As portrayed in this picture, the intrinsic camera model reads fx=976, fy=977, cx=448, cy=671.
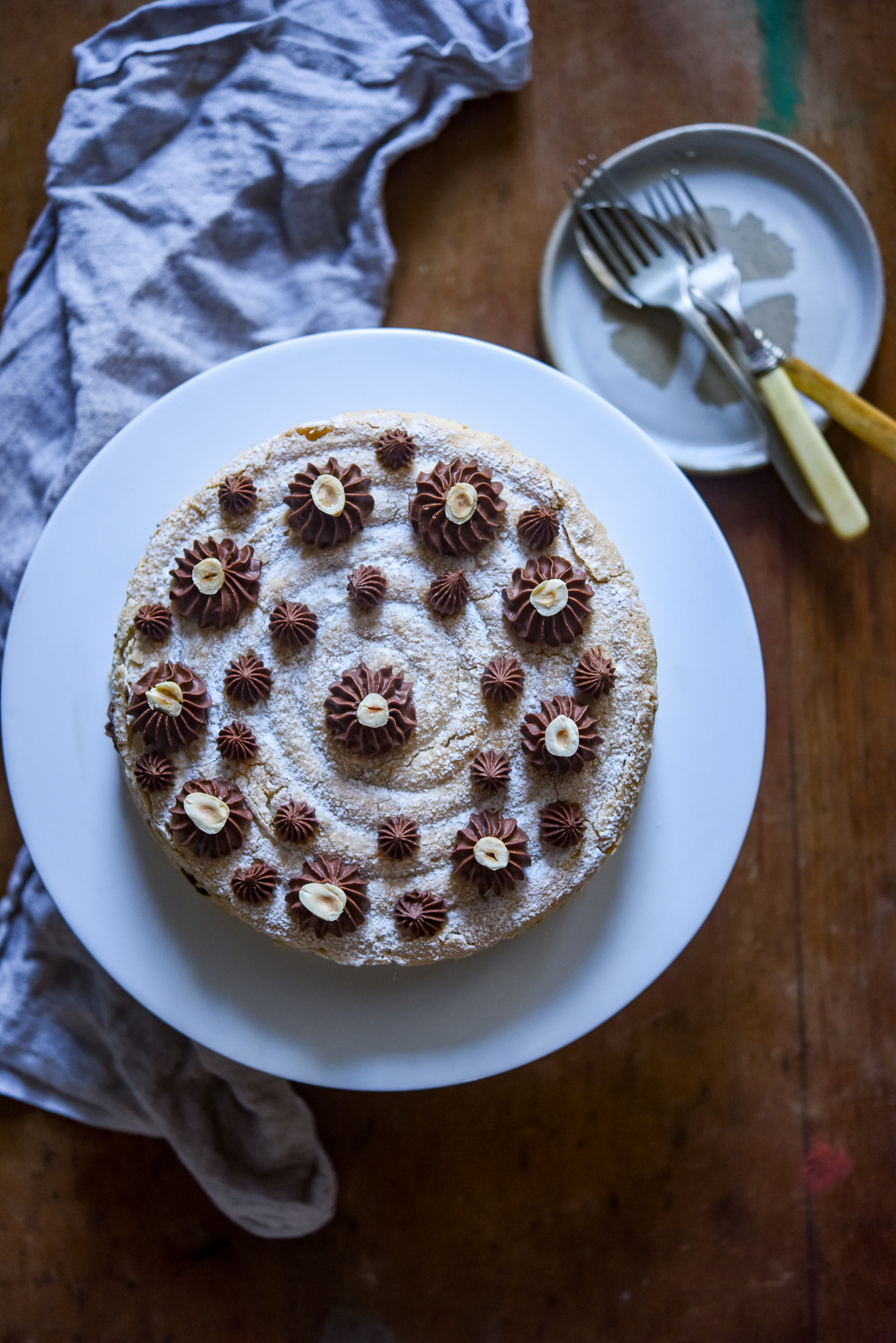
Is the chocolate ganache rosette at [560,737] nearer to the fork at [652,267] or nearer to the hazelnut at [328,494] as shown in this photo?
the hazelnut at [328,494]

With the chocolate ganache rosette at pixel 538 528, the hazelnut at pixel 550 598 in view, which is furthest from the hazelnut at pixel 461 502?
the hazelnut at pixel 550 598

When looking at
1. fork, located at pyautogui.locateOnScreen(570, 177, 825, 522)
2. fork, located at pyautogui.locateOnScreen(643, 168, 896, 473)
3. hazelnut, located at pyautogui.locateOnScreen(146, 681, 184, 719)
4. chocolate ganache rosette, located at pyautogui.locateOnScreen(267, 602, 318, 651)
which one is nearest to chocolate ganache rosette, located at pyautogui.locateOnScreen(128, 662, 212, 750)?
hazelnut, located at pyautogui.locateOnScreen(146, 681, 184, 719)

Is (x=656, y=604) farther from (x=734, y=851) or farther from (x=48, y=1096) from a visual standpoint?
(x=48, y=1096)

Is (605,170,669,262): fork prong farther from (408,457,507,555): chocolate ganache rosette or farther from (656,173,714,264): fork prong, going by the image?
(408,457,507,555): chocolate ganache rosette

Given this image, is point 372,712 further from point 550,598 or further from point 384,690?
point 550,598

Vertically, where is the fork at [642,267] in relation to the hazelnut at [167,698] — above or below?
above

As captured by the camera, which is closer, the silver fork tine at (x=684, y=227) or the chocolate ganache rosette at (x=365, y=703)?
the chocolate ganache rosette at (x=365, y=703)

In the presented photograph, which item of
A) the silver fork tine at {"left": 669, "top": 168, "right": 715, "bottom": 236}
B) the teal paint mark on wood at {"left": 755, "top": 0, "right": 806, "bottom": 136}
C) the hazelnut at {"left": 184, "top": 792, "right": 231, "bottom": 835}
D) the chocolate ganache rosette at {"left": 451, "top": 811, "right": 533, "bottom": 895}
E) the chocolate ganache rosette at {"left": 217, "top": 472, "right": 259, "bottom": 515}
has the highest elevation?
the teal paint mark on wood at {"left": 755, "top": 0, "right": 806, "bottom": 136}
